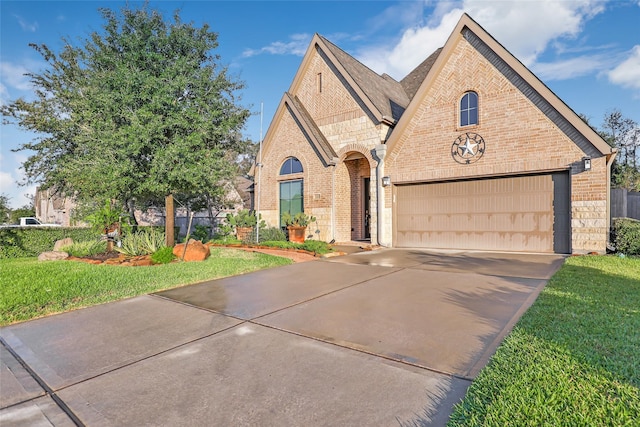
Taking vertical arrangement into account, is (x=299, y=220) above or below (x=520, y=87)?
below

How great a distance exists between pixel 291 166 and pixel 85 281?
992 cm

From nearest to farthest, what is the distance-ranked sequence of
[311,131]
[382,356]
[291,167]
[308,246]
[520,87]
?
[382,356] < [520,87] < [308,246] < [311,131] < [291,167]

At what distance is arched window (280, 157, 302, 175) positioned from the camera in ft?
48.0

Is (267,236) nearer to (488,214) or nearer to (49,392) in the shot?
(488,214)

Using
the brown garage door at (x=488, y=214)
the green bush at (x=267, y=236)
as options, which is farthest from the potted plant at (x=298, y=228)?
the brown garage door at (x=488, y=214)

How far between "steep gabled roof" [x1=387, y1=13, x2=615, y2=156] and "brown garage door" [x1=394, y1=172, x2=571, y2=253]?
1151mm

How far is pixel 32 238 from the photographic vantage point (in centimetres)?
1175

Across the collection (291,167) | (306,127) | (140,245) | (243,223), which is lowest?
(140,245)

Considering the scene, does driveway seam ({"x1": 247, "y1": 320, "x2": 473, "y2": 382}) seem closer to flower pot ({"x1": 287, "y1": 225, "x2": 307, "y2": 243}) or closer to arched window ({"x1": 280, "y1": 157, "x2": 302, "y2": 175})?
flower pot ({"x1": 287, "y1": 225, "x2": 307, "y2": 243})

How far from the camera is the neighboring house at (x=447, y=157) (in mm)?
9227

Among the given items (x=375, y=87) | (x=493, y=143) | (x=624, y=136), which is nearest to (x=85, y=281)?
(x=493, y=143)

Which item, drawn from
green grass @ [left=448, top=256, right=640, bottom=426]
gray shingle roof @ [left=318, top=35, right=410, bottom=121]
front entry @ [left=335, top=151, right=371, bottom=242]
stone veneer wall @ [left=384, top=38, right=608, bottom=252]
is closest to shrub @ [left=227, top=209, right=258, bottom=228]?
front entry @ [left=335, top=151, right=371, bottom=242]

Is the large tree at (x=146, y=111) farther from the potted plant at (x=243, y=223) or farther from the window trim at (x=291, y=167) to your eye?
the window trim at (x=291, y=167)

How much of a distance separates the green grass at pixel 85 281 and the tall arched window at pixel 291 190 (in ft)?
21.1
